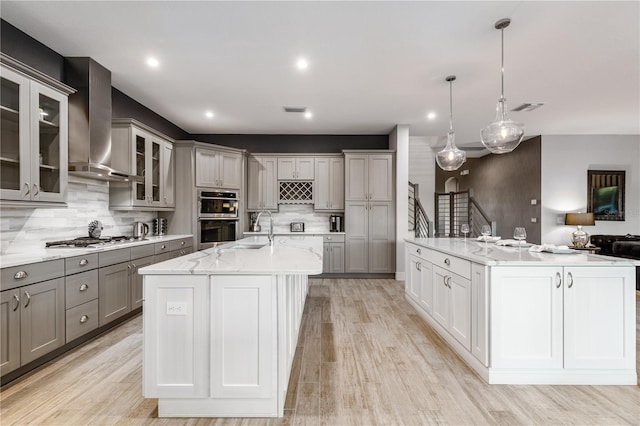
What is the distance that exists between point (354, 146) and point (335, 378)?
16.0 feet

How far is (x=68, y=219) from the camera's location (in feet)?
10.8

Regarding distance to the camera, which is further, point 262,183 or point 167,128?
point 262,183

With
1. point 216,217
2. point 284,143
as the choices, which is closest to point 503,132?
point 284,143

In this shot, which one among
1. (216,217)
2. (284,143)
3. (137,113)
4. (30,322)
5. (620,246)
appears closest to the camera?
(30,322)

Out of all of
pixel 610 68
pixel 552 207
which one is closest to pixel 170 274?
pixel 610 68

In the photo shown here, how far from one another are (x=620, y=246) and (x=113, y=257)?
7005mm

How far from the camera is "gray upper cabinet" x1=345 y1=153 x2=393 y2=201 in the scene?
19.1ft

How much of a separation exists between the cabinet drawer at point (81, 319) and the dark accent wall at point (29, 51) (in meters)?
2.29

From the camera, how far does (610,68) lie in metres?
3.50

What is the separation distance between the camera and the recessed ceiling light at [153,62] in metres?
3.26

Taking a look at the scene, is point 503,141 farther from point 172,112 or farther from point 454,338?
point 172,112

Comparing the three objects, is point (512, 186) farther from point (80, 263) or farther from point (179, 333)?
point (80, 263)

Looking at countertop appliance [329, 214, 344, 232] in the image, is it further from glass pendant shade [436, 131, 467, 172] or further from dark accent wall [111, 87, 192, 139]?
dark accent wall [111, 87, 192, 139]

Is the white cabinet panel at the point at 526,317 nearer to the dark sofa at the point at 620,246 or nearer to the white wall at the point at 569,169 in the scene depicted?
the dark sofa at the point at 620,246
